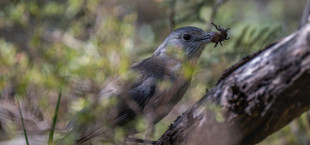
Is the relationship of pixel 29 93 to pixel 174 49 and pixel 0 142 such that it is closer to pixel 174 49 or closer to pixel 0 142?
pixel 0 142

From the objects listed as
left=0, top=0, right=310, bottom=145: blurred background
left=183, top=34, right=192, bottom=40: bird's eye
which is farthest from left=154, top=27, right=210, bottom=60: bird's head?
left=0, top=0, right=310, bottom=145: blurred background

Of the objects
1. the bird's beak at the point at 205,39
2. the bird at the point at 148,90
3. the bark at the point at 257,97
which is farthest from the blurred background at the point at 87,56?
the bark at the point at 257,97

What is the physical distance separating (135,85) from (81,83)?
561mm

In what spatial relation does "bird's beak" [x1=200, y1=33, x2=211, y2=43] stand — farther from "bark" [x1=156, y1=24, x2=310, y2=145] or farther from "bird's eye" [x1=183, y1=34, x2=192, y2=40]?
"bark" [x1=156, y1=24, x2=310, y2=145]

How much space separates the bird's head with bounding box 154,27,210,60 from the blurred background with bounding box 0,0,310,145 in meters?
0.22

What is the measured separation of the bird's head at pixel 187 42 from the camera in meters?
4.84

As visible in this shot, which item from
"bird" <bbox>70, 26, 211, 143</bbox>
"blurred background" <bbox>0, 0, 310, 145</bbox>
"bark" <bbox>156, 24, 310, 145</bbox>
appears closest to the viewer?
"bark" <bbox>156, 24, 310, 145</bbox>

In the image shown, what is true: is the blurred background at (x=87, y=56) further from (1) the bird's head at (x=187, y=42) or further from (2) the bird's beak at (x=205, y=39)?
(2) the bird's beak at (x=205, y=39)

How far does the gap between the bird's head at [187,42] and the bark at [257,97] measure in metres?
1.80

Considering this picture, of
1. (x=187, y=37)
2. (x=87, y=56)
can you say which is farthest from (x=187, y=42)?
(x=87, y=56)

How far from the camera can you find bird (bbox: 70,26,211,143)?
13.2 feet

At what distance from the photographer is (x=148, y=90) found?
4.27 m

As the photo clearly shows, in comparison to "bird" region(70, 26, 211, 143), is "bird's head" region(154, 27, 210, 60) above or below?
above

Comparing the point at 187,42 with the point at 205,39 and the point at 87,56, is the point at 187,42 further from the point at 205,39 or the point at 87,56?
the point at 87,56
